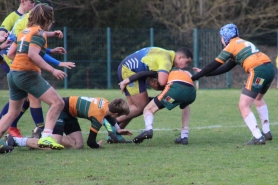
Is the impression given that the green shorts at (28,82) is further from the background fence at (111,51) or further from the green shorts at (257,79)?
the background fence at (111,51)

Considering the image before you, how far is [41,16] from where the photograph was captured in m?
7.89

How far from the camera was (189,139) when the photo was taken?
375 inches

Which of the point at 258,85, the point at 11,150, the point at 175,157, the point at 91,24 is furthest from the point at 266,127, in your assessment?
the point at 91,24

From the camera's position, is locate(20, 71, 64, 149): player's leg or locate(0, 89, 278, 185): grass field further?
locate(20, 71, 64, 149): player's leg

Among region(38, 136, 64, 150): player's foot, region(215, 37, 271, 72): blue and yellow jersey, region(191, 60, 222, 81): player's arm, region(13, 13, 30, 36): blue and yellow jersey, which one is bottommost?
region(38, 136, 64, 150): player's foot

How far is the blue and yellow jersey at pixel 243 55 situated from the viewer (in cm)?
870

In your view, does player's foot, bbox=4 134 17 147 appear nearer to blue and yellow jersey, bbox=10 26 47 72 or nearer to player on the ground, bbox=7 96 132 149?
player on the ground, bbox=7 96 132 149

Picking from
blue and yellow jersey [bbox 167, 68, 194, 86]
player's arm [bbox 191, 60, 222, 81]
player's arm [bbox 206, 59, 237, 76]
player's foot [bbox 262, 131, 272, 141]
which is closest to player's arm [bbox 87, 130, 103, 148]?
blue and yellow jersey [bbox 167, 68, 194, 86]

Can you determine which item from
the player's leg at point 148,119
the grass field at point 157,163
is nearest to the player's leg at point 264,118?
the grass field at point 157,163

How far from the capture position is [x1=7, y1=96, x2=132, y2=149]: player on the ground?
8.20 metres

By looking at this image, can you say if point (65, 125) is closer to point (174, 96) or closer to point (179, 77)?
point (174, 96)

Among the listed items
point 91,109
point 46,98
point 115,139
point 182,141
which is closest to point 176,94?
point 182,141

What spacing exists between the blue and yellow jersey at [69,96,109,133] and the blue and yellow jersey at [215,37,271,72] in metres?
1.77

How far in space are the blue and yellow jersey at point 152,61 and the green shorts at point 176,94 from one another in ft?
0.96
